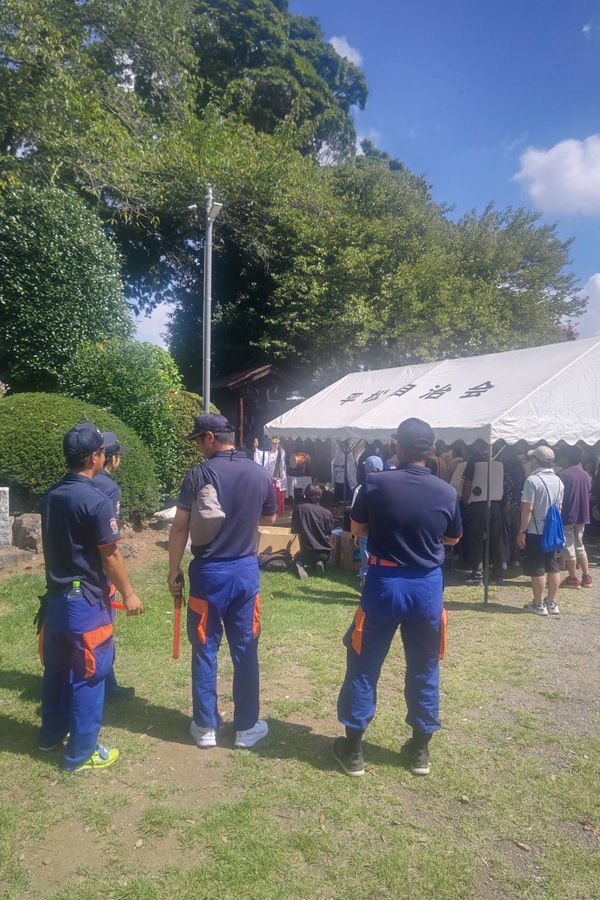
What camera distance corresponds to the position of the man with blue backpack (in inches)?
256

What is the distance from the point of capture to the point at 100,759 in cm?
351

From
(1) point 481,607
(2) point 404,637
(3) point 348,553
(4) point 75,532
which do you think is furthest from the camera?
(3) point 348,553

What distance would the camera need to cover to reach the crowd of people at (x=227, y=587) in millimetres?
3338

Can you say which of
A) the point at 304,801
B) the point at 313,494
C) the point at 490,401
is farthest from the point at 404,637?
the point at 313,494

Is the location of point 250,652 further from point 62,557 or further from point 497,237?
point 497,237

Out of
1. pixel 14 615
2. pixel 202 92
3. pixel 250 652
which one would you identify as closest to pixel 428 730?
pixel 250 652

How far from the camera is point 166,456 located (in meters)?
10.8

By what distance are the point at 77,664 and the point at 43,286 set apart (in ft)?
33.7

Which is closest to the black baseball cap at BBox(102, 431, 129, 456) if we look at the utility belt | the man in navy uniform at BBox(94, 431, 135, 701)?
the man in navy uniform at BBox(94, 431, 135, 701)

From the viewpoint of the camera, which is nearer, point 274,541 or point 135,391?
point 274,541

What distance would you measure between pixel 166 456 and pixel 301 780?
793 cm

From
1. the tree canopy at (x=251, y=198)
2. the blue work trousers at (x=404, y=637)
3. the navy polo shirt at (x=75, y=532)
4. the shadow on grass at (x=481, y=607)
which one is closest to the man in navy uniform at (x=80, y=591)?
the navy polo shirt at (x=75, y=532)

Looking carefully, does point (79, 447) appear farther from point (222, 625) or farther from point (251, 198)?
point (251, 198)

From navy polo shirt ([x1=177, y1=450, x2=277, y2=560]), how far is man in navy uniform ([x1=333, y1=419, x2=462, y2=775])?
598 millimetres
